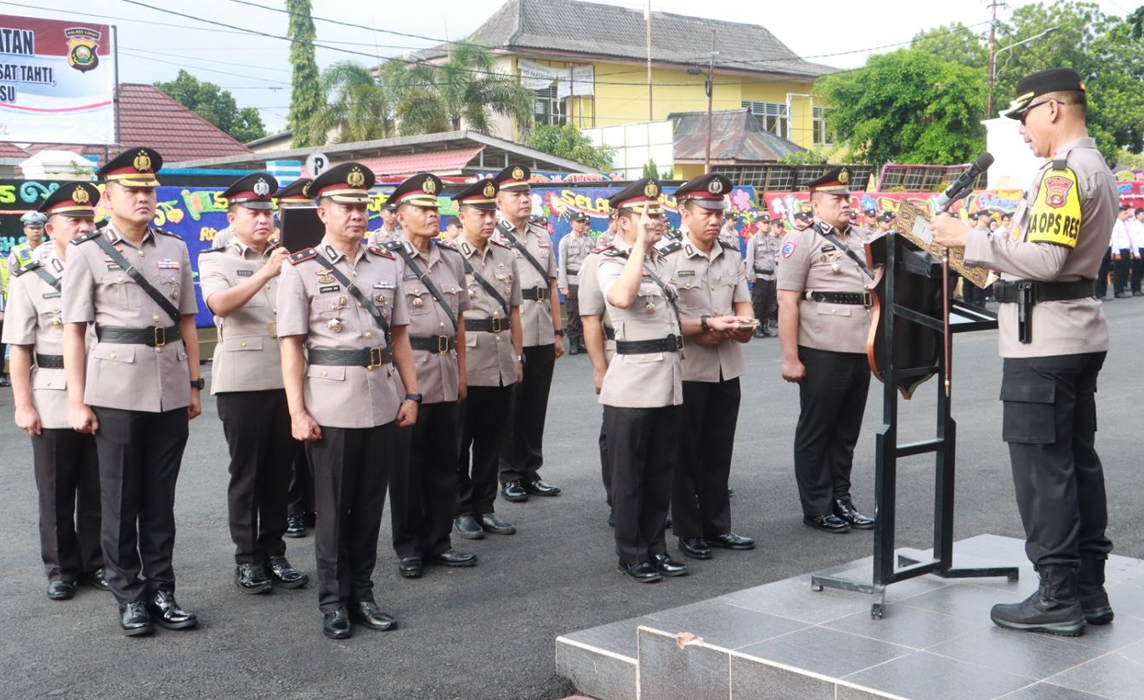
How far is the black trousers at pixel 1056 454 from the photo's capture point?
13.9 feet

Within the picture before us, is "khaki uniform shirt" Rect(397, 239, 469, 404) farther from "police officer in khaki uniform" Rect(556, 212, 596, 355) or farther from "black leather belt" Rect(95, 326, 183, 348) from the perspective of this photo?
"police officer in khaki uniform" Rect(556, 212, 596, 355)

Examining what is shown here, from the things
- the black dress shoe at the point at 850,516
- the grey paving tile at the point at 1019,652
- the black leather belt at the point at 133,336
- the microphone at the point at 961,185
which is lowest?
the black dress shoe at the point at 850,516

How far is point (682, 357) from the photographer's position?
249 inches

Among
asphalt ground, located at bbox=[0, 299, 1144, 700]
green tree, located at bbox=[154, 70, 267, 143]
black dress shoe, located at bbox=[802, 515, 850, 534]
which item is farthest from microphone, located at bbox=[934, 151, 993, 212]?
green tree, located at bbox=[154, 70, 267, 143]

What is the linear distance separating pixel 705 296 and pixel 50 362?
333cm

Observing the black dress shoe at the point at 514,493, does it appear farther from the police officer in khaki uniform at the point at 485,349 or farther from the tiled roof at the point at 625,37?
the tiled roof at the point at 625,37

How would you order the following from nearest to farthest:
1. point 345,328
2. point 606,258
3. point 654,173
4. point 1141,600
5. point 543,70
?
point 1141,600 → point 345,328 → point 606,258 → point 654,173 → point 543,70

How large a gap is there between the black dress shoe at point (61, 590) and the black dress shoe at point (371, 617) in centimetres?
148

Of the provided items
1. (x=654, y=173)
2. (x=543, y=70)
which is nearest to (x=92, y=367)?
(x=654, y=173)

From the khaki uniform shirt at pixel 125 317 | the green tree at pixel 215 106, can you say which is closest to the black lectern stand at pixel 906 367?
the khaki uniform shirt at pixel 125 317

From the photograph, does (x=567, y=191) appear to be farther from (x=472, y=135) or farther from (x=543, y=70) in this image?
(x=543, y=70)

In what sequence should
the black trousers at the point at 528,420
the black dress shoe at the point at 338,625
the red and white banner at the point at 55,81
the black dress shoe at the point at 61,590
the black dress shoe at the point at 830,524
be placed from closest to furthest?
1. the black dress shoe at the point at 338,625
2. the black dress shoe at the point at 61,590
3. the black dress shoe at the point at 830,524
4. the black trousers at the point at 528,420
5. the red and white banner at the point at 55,81

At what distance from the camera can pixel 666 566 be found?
5.93 meters

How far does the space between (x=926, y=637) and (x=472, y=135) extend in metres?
23.0
